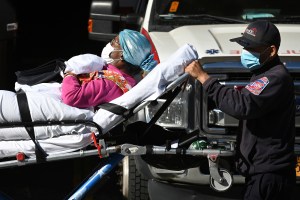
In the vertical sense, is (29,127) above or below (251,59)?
below

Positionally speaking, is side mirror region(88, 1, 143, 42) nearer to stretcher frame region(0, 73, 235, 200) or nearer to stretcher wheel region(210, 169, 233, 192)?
stretcher frame region(0, 73, 235, 200)

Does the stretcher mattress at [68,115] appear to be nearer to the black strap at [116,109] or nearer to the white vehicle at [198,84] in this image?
the black strap at [116,109]

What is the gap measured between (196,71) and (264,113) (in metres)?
0.51

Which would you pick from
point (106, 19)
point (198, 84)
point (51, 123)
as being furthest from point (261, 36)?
point (106, 19)

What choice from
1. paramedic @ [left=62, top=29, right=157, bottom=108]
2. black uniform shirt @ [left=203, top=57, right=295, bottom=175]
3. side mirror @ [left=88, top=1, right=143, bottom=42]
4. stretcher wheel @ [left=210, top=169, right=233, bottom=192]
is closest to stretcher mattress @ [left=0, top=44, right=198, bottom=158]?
paramedic @ [left=62, top=29, right=157, bottom=108]

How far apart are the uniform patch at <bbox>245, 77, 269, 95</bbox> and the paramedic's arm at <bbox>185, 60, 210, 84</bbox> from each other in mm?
302

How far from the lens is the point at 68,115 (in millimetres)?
5250

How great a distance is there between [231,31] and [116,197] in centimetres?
202

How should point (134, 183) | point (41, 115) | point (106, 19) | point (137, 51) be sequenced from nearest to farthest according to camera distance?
point (41, 115) < point (137, 51) < point (134, 183) < point (106, 19)

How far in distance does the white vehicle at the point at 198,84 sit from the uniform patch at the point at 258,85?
574 millimetres

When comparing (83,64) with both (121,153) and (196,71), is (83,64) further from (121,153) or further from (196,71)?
(196,71)

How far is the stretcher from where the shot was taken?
17.0 feet

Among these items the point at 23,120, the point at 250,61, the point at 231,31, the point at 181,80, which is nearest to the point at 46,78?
the point at 23,120

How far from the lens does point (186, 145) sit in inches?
212
